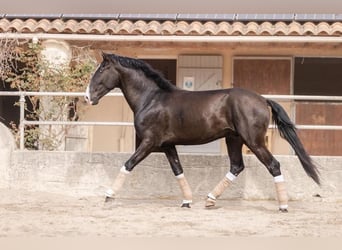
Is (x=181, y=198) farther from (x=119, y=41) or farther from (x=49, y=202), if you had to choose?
(x=119, y=41)

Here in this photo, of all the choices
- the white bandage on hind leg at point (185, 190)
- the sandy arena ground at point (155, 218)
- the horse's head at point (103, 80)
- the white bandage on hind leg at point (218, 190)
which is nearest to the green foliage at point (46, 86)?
the sandy arena ground at point (155, 218)

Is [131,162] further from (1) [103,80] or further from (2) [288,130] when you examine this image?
(2) [288,130]

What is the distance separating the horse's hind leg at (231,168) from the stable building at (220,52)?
8.33ft

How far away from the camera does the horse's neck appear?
8023 millimetres

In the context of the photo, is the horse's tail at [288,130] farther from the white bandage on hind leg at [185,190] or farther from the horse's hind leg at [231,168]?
the white bandage on hind leg at [185,190]

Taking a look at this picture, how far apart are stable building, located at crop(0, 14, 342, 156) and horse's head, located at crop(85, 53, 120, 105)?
107 inches

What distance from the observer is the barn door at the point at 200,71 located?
Result: 1231cm

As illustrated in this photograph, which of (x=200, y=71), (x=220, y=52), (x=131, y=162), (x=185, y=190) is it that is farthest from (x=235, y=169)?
(x=220, y=52)

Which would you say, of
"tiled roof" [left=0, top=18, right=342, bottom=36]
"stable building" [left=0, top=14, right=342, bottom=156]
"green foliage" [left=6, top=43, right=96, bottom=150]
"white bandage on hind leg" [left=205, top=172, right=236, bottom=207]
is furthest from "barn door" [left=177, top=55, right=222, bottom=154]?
"white bandage on hind leg" [left=205, top=172, right=236, bottom=207]

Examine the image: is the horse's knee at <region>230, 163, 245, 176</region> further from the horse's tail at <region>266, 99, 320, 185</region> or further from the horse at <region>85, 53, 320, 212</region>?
the horse's tail at <region>266, 99, 320, 185</region>

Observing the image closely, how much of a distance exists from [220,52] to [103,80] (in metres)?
4.80

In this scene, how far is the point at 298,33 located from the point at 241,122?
3.73 meters

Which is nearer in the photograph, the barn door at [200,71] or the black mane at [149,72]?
the black mane at [149,72]

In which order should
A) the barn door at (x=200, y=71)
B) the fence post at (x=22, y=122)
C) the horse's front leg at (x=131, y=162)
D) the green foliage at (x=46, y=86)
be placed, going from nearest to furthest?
1. the horse's front leg at (x=131, y=162)
2. the fence post at (x=22, y=122)
3. the green foliage at (x=46, y=86)
4. the barn door at (x=200, y=71)
